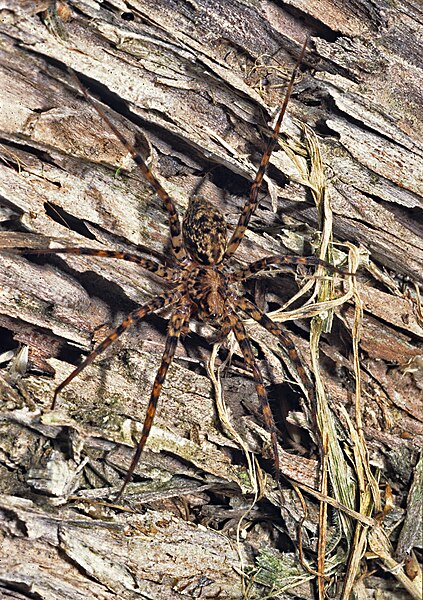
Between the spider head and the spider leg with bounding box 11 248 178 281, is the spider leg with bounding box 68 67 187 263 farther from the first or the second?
the spider leg with bounding box 11 248 178 281

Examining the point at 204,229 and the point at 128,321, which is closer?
the point at 128,321

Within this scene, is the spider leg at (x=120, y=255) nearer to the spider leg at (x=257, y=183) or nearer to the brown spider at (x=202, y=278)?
the brown spider at (x=202, y=278)

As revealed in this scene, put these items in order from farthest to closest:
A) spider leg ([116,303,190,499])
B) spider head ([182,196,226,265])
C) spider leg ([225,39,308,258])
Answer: spider head ([182,196,226,265]), spider leg ([225,39,308,258]), spider leg ([116,303,190,499])

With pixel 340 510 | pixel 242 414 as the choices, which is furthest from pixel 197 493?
pixel 340 510

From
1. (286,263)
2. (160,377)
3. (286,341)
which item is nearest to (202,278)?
(286,263)

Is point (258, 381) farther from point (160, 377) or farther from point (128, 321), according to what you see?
point (128, 321)

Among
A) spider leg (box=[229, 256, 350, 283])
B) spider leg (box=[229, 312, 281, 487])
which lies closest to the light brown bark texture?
spider leg (box=[229, 312, 281, 487])

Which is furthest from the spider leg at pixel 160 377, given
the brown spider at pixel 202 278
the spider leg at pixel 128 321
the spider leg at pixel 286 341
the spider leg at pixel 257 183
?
the spider leg at pixel 257 183
